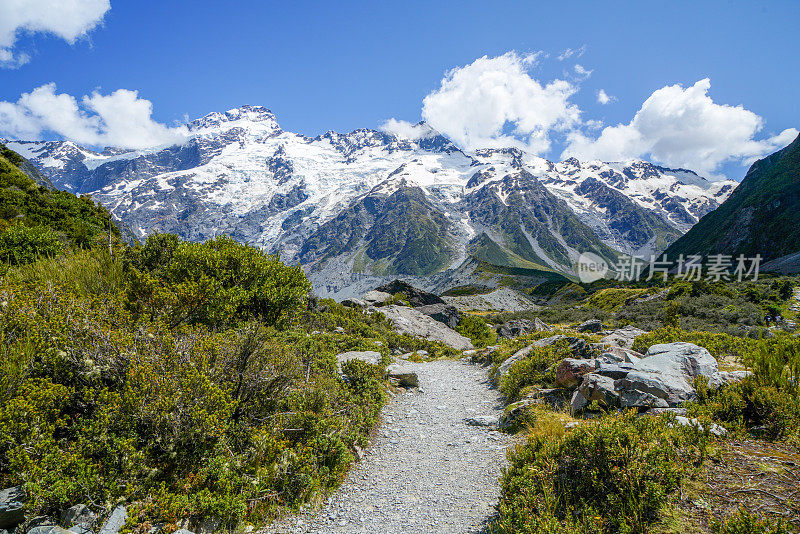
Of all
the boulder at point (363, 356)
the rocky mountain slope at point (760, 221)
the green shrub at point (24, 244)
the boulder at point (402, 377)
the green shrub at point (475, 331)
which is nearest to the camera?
the boulder at point (363, 356)

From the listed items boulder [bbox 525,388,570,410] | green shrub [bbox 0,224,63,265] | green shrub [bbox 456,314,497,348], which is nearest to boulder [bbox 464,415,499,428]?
boulder [bbox 525,388,570,410]

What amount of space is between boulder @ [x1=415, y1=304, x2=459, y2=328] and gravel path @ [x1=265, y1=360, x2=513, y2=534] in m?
25.2

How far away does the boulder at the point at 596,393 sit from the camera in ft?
29.4

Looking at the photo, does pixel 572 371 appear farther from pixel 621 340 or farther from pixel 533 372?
pixel 621 340

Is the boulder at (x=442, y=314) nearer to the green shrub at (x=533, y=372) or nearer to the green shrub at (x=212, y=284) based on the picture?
the green shrub at (x=533, y=372)

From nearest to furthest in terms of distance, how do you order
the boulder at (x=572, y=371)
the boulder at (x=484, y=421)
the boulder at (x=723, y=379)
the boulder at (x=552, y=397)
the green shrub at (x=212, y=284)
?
1. the boulder at (x=723, y=379)
2. the green shrub at (x=212, y=284)
3. the boulder at (x=552, y=397)
4. the boulder at (x=484, y=421)
5. the boulder at (x=572, y=371)

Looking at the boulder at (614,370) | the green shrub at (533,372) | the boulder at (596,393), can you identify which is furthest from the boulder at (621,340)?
the boulder at (596,393)

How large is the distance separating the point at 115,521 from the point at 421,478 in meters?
5.33

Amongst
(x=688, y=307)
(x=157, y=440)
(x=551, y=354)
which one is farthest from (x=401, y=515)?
(x=688, y=307)

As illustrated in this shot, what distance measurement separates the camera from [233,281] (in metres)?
11.9

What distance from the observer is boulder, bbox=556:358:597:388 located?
11.0 metres

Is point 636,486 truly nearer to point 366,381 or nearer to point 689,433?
point 689,433

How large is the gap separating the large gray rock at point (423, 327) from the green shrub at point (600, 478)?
23765 mm

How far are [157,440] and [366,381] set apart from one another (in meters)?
6.75
